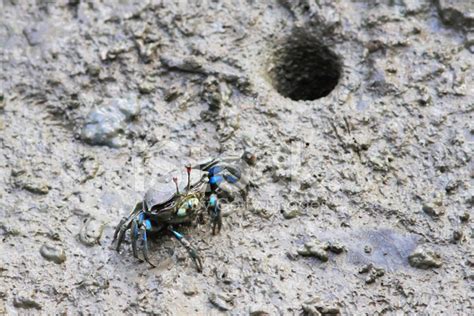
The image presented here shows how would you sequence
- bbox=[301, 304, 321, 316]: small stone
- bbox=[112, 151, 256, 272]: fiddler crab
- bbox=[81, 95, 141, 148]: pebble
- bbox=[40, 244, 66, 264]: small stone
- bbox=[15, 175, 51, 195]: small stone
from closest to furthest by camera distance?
1. bbox=[301, 304, 321, 316]: small stone
2. bbox=[112, 151, 256, 272]: fiddler crab
3. bbox=[40, 244, 66, 264]: small stone
4. bbox=[15, 175, 51, 195]: small stone
5. bbox=[81, 95, 141, 148]: pebble

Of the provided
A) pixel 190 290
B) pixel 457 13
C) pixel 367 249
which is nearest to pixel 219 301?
pixel 190 290

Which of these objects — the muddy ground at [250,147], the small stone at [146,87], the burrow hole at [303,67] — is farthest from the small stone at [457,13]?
the small stone at [146,87]

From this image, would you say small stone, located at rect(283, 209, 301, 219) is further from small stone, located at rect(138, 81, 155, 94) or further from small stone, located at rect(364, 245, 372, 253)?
small stone, located at rect(138, 81, 155, 94)

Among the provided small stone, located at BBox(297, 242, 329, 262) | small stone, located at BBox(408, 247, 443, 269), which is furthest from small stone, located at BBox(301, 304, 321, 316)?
small stone, located at BBox(408, 247, 443, 269)

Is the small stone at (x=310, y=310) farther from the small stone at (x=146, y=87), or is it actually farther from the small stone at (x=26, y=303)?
the small stone at (x=146, y=87)

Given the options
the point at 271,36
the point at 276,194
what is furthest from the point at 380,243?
the point at 271,36

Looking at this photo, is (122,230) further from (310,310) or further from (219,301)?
(310,310)
